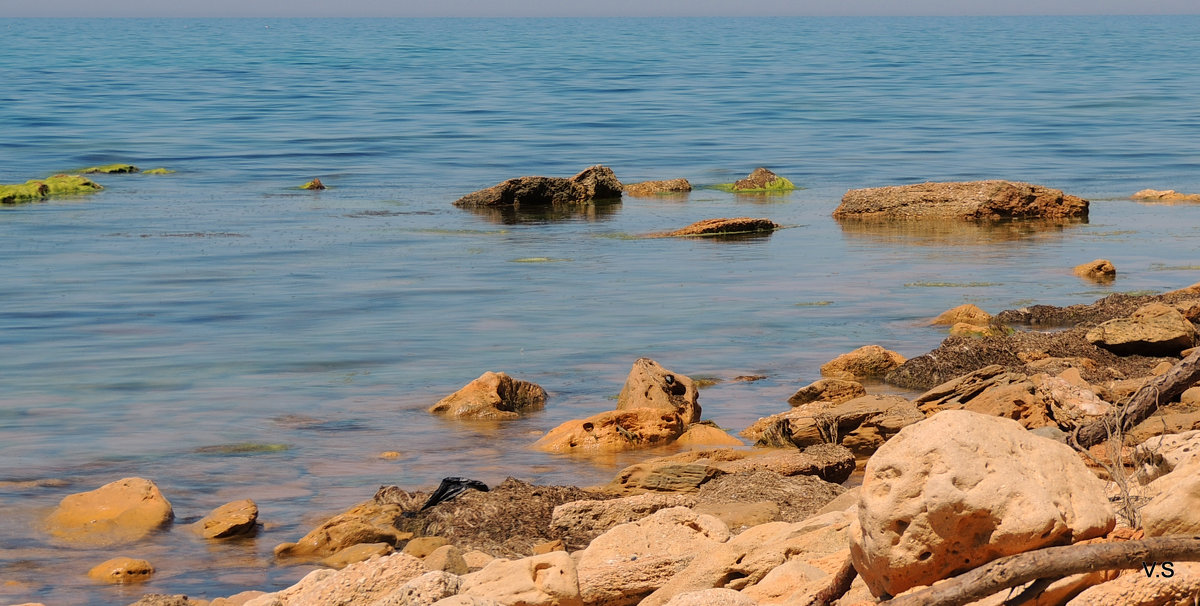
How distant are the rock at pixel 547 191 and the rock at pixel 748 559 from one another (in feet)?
69.0

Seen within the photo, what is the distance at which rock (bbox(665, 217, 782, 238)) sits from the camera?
73.2ft

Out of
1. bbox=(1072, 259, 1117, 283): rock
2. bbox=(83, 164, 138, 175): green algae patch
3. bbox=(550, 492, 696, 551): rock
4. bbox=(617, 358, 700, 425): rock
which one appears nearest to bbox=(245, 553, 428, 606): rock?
bbox=(550, 492, 696, 551): rock

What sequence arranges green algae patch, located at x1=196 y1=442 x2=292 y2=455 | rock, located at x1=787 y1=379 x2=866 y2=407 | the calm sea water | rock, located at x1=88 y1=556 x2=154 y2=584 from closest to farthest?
rock, located at x1=88 y1=556 x2=154 y2=584 → the calm sea water → green algae patch, located at x1=196 y1=442 x2=292 y2=455 → rock, located at x1=787 y1=379 x2=866 y2=407

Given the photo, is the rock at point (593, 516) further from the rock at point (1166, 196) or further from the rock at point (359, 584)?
the rock at point (1166, 196)

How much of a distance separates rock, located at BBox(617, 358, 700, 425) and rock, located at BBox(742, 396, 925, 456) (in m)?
0.94

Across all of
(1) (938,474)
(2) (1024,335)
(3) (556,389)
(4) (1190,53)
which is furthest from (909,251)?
(4) (1190,53)

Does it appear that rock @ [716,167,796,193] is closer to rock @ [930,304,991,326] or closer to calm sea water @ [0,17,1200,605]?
calm sea water @ [0,17,1200,605]

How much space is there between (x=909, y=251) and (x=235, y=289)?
952 cm

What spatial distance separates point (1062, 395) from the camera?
9016 millimetres

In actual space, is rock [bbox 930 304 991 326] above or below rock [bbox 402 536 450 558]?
above

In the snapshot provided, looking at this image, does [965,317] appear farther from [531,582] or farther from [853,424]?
[531,582]

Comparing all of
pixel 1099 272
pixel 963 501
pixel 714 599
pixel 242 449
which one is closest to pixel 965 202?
pixel 1099 272

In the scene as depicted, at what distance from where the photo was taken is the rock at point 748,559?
A: 5.46 meters

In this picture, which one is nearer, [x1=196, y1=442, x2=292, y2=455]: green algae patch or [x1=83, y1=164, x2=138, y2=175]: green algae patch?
[x1=196, y1=442, x2=292, y2=455]: green algae patch
